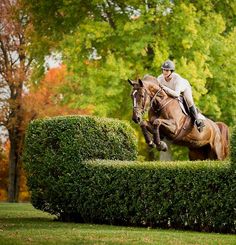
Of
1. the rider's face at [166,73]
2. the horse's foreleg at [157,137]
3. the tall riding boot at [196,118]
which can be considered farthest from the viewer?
the tall riding boot at [196,118]

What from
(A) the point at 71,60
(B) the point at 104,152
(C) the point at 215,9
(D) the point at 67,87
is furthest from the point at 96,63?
(B) the point at 104,152

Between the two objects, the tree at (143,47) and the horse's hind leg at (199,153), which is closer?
the horse's hind leg at (199,153)

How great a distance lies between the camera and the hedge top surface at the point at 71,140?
17.9m

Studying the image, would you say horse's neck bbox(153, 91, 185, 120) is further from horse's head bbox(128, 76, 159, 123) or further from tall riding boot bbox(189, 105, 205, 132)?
tall riding boot bbox(189, 105, 205, 132)

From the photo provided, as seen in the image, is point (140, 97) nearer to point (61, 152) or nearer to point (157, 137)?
point (157, 137)

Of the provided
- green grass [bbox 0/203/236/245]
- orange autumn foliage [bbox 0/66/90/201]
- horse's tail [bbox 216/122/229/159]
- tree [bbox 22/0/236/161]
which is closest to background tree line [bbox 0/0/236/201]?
tree [bbox 22/0/236/161]

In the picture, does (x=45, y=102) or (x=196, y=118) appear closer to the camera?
(x=196, y=118)

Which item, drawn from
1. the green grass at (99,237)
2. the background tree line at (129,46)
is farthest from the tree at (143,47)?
the green grass at (99,237)

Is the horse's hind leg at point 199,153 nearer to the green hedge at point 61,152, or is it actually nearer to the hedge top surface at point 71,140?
the hedge top surface at point 71,140

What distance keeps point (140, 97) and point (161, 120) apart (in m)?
0.90

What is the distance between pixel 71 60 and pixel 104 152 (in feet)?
43.7

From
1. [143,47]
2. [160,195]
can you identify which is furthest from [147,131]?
[143,47]

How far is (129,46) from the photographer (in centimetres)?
2920

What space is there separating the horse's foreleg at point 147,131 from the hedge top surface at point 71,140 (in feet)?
7.11
